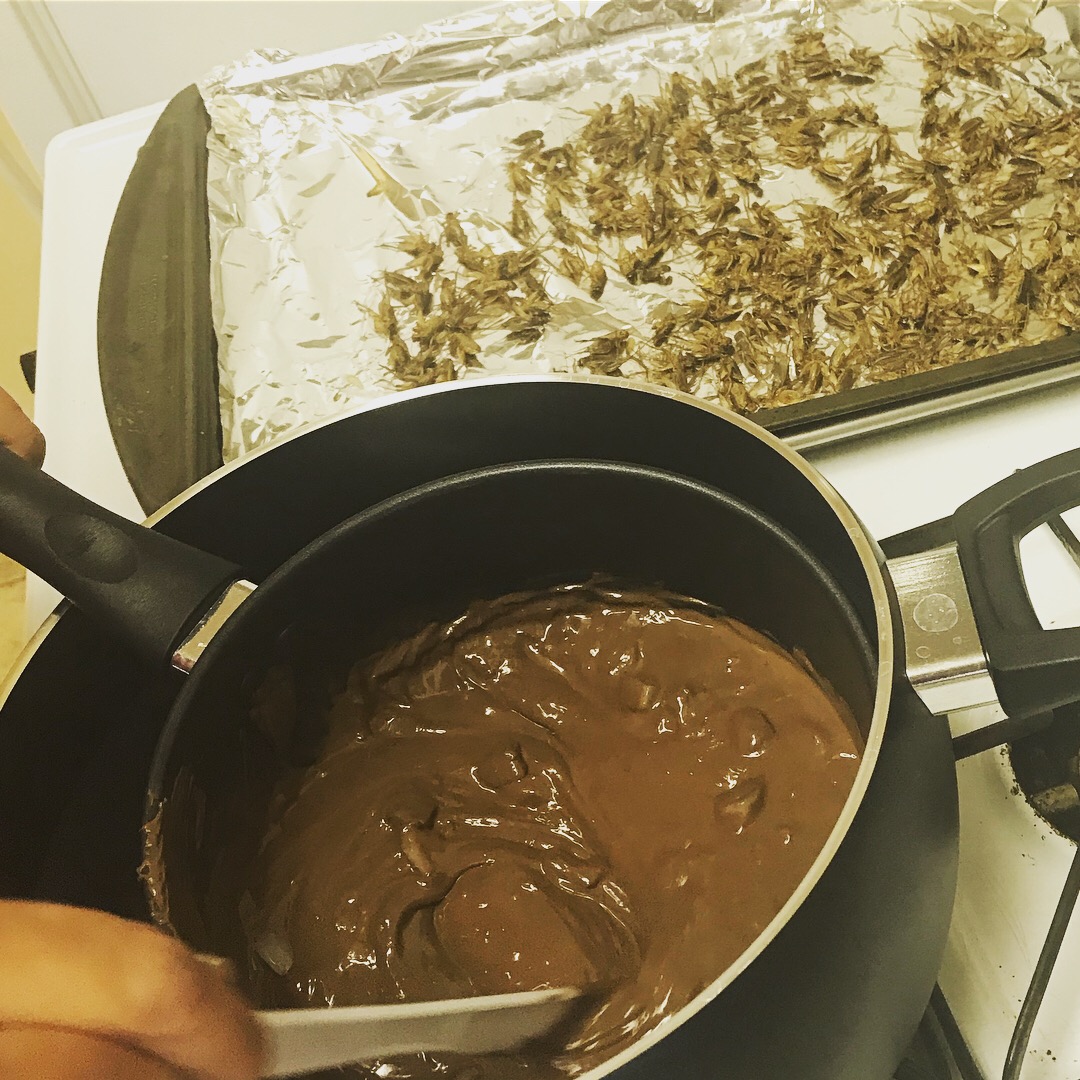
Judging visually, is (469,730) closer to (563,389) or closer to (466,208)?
(563,389)

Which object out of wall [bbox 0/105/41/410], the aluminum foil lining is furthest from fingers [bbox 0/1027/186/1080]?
wall [bbox 0/105/41/410]

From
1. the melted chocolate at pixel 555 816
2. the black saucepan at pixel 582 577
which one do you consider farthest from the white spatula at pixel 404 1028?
the black saucepan at pixel 582 577

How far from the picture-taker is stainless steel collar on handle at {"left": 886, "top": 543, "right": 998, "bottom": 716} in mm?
442

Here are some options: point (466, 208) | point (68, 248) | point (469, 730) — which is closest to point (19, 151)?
point (68, 248)

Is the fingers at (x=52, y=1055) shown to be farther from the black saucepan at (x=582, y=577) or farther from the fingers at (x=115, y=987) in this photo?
the black saucepan at (x=582, y=577)

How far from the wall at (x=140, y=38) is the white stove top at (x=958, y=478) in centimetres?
44

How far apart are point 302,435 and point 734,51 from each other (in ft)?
3.38

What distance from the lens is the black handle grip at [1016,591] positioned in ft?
1.41

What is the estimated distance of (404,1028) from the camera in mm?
469

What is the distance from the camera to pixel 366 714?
0.73m

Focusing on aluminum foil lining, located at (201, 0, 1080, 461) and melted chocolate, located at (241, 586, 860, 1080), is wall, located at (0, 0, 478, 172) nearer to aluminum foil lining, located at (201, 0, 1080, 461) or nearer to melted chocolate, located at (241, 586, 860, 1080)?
aluminum foil lining, located at (201, 0, 1080, 461)

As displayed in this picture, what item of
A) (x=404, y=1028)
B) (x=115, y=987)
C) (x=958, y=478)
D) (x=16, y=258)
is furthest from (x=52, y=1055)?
(x=16, y=258)

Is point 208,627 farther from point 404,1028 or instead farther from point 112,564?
point 404,1028

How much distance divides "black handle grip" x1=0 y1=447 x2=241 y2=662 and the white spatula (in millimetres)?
225
